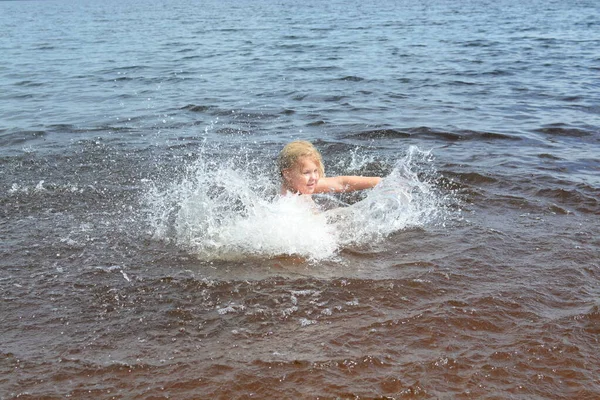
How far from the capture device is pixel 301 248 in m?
5.11

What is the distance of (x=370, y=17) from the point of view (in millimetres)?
30297

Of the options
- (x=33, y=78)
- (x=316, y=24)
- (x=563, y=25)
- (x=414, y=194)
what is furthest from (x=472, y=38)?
(x=414, y=194)

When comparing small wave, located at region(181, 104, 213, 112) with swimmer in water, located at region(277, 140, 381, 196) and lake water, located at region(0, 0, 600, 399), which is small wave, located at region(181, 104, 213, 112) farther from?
swimmer in water, located at region(277, 140, 381, 196)

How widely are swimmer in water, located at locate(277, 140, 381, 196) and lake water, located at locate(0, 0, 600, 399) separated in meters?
0.22

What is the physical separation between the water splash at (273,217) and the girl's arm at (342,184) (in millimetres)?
125

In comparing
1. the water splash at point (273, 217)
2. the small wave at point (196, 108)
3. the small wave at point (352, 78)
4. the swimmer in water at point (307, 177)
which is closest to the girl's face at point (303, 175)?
the swimmer in water at point (307, 177)

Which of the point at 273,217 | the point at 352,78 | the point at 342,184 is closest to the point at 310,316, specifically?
the point at 273,217

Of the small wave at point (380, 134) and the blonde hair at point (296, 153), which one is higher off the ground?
the blonde hair at point (296, 153)

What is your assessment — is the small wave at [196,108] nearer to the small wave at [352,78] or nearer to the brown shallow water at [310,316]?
the small wave at [352,78]

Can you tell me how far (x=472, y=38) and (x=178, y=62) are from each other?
9.71 metres

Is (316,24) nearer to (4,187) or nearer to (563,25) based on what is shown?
(563,25)

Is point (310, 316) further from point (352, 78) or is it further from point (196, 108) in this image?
point (352, 78)

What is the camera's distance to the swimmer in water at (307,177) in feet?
18.9

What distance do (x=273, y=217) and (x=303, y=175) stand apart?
572 mm
